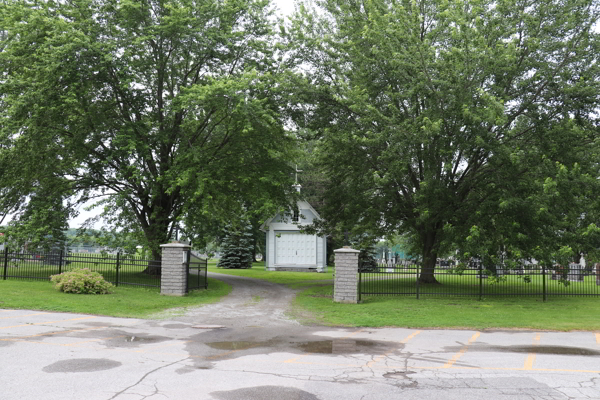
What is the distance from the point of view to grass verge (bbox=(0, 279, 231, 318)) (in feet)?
45.9

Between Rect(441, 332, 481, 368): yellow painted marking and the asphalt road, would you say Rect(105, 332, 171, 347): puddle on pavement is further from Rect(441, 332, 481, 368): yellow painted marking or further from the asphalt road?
Rect(441, 332, 481, 368): yellow painted marking

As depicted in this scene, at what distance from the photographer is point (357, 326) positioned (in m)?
13.0

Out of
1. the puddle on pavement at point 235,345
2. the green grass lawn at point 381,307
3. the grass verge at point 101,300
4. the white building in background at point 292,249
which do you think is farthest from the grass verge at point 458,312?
the white building in background at point 292,249

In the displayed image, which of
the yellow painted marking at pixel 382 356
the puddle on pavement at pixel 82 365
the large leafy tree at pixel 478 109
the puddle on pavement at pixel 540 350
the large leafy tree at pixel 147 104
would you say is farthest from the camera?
the large leafy tree at pixel 147 104

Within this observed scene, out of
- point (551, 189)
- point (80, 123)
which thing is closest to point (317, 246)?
point (80, 123)

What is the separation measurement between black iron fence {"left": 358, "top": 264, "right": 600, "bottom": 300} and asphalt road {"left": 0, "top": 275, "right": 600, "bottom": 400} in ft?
18.5

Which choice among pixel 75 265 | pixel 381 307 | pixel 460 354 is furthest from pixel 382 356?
pixel 75 265

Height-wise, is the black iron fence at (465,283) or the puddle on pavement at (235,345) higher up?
the black iron fence at (465,283)

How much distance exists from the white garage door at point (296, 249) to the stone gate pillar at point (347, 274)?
1807 cm

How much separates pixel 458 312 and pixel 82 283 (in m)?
12.8

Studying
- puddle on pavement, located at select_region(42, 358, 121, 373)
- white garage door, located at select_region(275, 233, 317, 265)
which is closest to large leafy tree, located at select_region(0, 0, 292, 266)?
puddle on pavement, located at select_region(42, 358, 121, 373)

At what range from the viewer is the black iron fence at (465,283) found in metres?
17.7

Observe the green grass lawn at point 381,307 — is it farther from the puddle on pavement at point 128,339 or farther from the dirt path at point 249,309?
the puddle on pavement at point 128,339

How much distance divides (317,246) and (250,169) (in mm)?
14788
